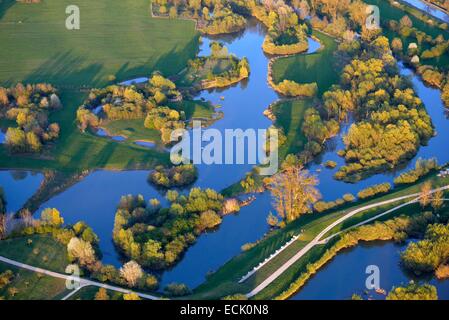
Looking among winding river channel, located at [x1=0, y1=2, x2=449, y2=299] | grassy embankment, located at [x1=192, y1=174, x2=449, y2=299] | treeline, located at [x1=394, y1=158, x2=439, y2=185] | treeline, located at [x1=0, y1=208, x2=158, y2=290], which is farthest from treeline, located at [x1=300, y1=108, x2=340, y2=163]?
treeline, located at [x1=0, y1=208, x2=158, y2=290]

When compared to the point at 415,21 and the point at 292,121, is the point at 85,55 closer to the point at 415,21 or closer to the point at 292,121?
the point at 292,121

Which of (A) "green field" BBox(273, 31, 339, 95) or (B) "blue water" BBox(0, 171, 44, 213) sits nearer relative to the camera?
(B) "blue water" BBox(0, 171, 44, 213)

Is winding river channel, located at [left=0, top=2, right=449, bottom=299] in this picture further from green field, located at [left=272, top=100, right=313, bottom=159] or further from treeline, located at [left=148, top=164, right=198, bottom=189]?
green field, located at [left=272, top=100, right=313, bottom=159]

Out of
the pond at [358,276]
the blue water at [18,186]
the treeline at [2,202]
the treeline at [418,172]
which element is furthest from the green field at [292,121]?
the treeline at [2,202]

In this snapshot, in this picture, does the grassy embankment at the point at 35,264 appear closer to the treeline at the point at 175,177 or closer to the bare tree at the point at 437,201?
the treeline at the point at 175,177

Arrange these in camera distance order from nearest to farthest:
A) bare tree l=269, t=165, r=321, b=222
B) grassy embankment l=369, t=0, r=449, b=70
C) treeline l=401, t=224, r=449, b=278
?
treeline l=401, t=224, r=449, b=278, bare tree l=269, t=165, r=321, b=222, grassy embankment l=369, t=0, r=449, b=70

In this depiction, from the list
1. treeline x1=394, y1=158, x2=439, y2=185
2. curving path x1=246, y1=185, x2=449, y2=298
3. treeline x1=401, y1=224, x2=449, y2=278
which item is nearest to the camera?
curving path x1=246, y1=185, x2=449, y2=298

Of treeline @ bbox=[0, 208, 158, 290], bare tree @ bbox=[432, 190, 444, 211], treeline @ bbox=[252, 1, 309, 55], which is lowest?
treeline @ bbox=[0, 208, 158, 290]
